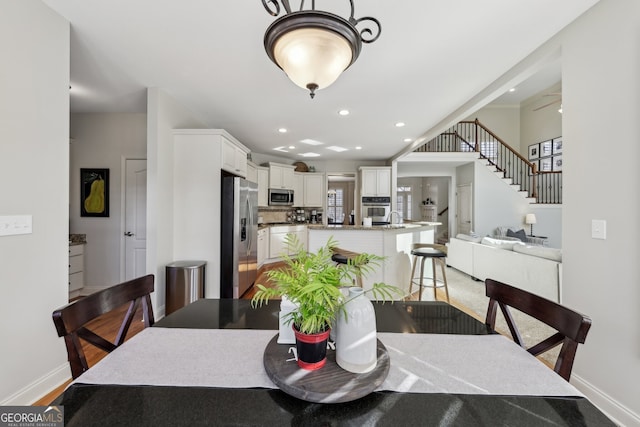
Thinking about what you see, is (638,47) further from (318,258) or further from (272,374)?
(272,374)

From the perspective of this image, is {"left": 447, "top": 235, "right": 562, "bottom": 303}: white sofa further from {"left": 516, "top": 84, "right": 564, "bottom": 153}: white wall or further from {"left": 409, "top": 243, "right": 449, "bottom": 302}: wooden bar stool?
{"left": 516, "top": 84, "right": 564, "bottom": 153}: white wall

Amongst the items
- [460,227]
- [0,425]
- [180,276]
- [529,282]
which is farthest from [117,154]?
[460,227]

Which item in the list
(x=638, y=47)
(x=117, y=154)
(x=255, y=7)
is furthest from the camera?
(x=117, y=154)

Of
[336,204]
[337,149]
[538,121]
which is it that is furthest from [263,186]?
[538,121]

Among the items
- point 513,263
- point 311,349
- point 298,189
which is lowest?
point 513,263

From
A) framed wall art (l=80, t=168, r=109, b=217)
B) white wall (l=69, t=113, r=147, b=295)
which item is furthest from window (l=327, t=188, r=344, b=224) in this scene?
framed wall art (l=80, t=168, r=109, b=217)

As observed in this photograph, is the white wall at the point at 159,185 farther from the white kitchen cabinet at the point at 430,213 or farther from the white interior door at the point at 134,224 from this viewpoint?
the white kitchen cabinet at the point at 430,213

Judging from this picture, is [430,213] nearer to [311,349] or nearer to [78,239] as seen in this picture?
[78,239]

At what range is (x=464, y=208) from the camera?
300 inches

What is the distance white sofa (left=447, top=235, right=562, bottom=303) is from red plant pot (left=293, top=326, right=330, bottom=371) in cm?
368

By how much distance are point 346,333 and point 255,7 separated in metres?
2.04

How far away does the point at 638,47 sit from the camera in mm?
1533

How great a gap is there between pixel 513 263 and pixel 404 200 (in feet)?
26.1

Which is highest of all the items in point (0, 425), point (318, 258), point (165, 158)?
point (165, 158)
